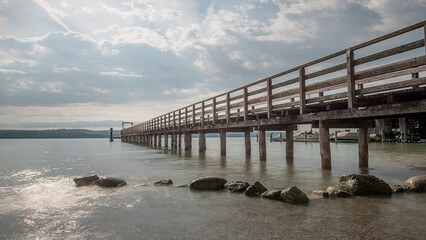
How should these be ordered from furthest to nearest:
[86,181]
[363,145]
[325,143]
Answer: [363,145] < [325,143] < [86,181]

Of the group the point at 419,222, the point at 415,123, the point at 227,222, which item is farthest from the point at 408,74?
the point at 415,123

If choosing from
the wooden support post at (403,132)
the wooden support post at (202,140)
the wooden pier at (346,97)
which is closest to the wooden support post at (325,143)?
the wooden pier at (346,97)

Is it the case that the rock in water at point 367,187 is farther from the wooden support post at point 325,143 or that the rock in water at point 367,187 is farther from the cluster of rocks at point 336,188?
the wooden support post at point 325,143

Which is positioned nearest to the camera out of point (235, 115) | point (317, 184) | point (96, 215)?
point (96, 215)

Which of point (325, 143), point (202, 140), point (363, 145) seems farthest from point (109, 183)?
point (202, 140)

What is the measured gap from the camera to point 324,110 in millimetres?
9828

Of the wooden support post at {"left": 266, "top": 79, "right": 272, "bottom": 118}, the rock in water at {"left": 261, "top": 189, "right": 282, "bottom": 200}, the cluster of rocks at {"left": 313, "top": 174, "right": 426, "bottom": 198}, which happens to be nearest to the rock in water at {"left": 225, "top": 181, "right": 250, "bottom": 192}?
the rock in water at {"left": 261, "top": 189, "right": 282, "bottom": 200}

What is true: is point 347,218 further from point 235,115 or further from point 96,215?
point 235,115

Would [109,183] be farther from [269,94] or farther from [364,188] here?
[269,94]

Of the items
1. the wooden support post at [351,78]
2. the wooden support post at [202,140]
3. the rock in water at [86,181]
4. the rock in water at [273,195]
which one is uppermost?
the wooden support post at [351,78]

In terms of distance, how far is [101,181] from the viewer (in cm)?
813

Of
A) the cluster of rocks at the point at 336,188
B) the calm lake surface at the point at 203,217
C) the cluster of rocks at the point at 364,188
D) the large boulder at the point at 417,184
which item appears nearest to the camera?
the calm lake surface at the point at 203,217

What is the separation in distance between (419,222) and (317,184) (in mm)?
3833

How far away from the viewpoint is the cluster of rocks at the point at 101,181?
8.02m
